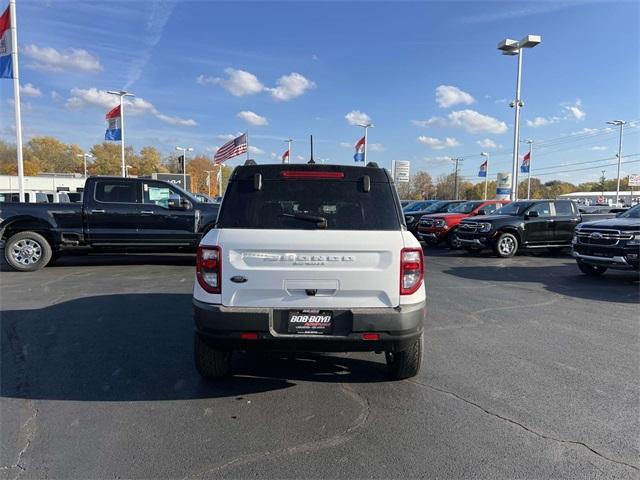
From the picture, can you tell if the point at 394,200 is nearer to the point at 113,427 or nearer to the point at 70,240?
the point at 113,427

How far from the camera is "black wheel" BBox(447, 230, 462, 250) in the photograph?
13.9m

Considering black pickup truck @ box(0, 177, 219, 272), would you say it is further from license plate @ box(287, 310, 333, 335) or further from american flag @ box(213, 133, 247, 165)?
american flag @ box(213, 133, 247, 165)

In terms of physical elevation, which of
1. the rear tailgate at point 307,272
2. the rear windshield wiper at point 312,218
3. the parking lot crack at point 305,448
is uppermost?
the rear windshield wiper at point 312,218

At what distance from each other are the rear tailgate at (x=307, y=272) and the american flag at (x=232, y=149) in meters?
31.5

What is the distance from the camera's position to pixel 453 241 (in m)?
14.2

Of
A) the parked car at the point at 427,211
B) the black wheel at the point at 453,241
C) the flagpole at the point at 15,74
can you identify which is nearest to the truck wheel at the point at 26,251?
the flagpole at the point at 15,74

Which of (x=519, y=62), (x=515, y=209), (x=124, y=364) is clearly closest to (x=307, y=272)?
(x=124, y=364)

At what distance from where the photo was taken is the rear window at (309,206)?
3549 millimetres

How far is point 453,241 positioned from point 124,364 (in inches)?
461

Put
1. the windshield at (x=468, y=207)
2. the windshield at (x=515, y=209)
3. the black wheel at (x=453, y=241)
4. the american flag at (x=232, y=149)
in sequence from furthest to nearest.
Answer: the american flag at (x=232, y=149)
the windshield at (x=468, y=207)
the black wheel at (x=453, y=241)
the windshield at (x=515, y=209)

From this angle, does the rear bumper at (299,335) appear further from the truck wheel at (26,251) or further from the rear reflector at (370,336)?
the truck wheel at (26,251)

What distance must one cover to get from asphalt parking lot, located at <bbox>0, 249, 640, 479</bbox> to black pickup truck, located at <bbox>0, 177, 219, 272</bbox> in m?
3.98

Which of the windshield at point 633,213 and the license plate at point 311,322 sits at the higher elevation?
the windshield at point 633,213

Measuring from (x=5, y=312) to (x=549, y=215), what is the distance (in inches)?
537
